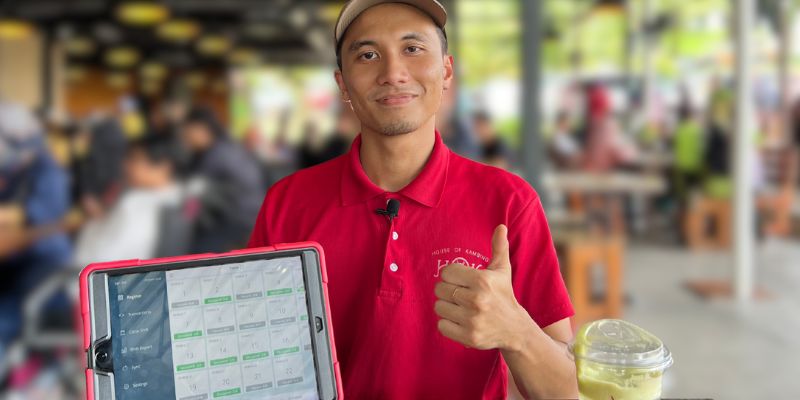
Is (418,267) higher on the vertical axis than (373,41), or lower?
lower

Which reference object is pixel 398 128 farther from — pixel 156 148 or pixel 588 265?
pixel 588 265

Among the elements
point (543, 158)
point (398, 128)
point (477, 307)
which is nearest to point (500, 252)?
point (477, 307)

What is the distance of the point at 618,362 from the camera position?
3.03ft

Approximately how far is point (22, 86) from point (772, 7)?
13.0m

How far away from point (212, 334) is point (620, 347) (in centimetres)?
53

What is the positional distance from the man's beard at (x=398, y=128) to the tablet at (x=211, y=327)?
29 cm

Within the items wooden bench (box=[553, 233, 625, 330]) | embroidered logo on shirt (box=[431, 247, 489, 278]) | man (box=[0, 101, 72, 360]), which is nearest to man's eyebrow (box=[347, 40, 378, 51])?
embroidered logo on shirt (box=[431, 247, 489, 278])

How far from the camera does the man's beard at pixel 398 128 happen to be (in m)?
1.20

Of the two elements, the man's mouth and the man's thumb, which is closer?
the man's thumb

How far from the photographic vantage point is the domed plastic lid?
0.92 m

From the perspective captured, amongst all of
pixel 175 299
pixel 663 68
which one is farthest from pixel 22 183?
pixel 663 68

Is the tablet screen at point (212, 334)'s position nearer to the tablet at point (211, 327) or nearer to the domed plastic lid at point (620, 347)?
the tablet at point (211, 327)

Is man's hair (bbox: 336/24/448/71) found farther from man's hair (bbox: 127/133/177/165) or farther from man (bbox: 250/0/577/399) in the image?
man's hair (bbox: 127/133/177/165)

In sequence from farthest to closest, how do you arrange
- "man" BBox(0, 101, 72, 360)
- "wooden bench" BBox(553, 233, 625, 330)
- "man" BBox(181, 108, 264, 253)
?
1. "wooden bench" BBox(553, 233, 625, 330)
2. "man" BBox(181, 108, 264, 253)
3. "man" BBox(0, 101, 72, 360)
